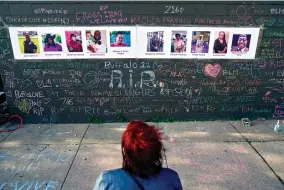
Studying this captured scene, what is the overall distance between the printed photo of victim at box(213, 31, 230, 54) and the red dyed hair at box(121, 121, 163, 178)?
341 cm

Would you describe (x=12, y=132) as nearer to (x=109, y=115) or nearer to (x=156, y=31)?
(x=109, y=115)

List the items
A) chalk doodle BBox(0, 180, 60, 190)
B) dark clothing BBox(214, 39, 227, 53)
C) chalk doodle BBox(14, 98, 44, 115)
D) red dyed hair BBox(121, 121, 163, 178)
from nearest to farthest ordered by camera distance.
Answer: red dyed hair BBox(121, 121, 163, 178)
chalk doodle BBox(0, 180, 60, 190)
dark clothing BBox(214, 39, 227, 53)
chalk doodle BBox(14, 98, 44, 115)

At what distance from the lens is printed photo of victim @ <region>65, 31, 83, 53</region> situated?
4.29 metres

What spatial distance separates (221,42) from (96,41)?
2317 mm

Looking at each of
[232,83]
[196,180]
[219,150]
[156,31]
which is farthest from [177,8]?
[196,180]

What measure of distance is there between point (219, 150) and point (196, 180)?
88 centimetres

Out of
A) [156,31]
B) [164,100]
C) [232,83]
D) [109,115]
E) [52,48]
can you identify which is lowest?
[109,115]

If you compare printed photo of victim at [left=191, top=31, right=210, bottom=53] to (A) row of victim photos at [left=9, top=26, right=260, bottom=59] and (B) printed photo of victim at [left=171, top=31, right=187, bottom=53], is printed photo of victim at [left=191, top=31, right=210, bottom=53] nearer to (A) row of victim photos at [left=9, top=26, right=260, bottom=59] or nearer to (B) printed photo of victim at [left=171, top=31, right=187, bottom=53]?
(A) row of victim photos at [left=9, top=26, right=260, bottom=59]

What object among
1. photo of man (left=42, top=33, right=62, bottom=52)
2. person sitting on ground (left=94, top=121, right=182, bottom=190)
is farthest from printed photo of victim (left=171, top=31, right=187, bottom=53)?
person sitting on ground (left=94, top=121, right=182, bottom=190)

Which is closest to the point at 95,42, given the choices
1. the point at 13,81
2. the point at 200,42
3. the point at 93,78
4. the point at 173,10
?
the point at 93,78

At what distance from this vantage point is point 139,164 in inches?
55.9

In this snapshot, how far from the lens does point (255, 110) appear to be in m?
4.87

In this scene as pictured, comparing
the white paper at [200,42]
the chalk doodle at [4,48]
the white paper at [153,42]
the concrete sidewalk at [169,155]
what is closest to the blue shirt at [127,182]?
the concrete sidewalk at [169,155]

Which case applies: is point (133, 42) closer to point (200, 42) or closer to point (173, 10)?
point (173, 10)
